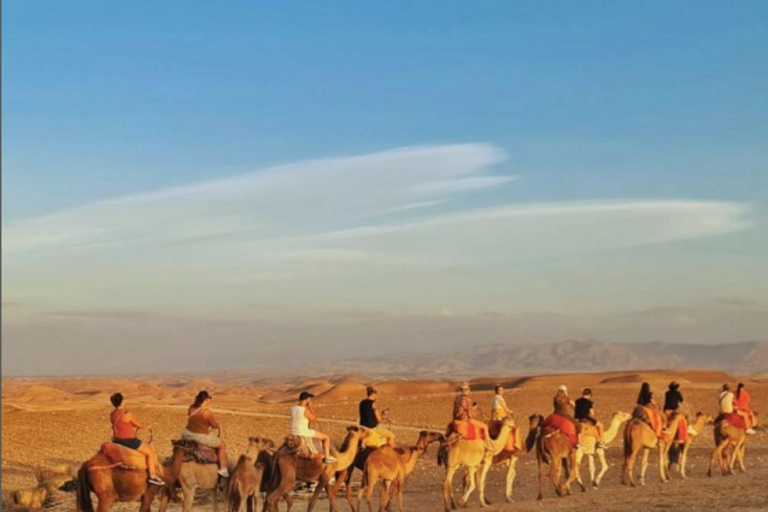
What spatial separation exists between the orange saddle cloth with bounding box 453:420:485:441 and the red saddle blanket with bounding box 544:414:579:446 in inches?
90.1

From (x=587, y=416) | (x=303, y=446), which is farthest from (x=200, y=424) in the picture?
(x=587, y=416)

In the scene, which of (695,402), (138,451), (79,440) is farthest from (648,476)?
(695,402)

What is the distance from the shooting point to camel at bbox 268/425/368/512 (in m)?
20.0

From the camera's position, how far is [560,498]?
23312mm

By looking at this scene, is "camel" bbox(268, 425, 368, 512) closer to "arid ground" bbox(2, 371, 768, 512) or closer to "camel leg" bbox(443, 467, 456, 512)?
"camel leg" bbox(443, 467, 456, 512)

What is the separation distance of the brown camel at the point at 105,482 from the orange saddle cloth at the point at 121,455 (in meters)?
0.06

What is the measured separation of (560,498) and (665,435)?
4.19 meters

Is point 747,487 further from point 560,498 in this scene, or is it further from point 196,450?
point 196,450

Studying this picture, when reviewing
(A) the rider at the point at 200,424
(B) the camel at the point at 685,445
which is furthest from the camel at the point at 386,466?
(B) the camel at the point at 685,445

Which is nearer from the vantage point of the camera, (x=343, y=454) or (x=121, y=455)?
(x=121, y=455)

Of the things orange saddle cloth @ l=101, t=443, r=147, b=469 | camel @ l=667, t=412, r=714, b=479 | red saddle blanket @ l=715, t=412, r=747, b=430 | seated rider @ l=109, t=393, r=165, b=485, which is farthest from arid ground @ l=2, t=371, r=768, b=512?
orange saddle cloth @ l=101, t=443, r=147, b=469

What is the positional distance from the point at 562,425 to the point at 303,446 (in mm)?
6002

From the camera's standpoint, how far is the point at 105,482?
59.0 ft

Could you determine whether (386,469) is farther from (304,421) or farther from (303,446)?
(304,421)
